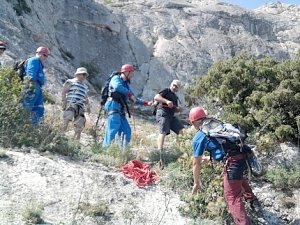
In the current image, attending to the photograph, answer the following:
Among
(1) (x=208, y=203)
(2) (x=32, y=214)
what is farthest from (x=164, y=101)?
(2) (x=32, y=214)

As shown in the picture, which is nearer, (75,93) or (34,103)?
(34,103)

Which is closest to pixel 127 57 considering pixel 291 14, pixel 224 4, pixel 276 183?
pixel 224 4

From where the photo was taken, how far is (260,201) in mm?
8148

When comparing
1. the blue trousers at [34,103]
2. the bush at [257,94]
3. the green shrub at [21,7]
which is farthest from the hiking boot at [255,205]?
the green shrub at [21,7]

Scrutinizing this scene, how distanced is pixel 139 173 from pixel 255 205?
1.63m

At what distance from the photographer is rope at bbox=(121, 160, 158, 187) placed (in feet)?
26.2

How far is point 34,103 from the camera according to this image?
9414 mm

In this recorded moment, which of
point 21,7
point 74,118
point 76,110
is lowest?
point 74,118

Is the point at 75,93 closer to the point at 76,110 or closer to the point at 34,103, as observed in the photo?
the point at 76,110

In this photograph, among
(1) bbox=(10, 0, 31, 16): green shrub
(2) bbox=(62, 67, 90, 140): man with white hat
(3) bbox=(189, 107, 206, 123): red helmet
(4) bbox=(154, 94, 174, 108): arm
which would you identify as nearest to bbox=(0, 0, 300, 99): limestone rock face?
(1) bbox=(10, 0, 31, 16): green shrub

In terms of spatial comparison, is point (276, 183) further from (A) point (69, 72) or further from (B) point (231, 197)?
(A) point (69, 72)

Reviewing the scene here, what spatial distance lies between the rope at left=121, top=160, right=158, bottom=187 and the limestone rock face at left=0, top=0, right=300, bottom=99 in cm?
981

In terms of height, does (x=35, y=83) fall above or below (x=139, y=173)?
above

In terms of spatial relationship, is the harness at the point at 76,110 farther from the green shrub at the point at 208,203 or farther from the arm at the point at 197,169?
the arm at the point at 197,169
